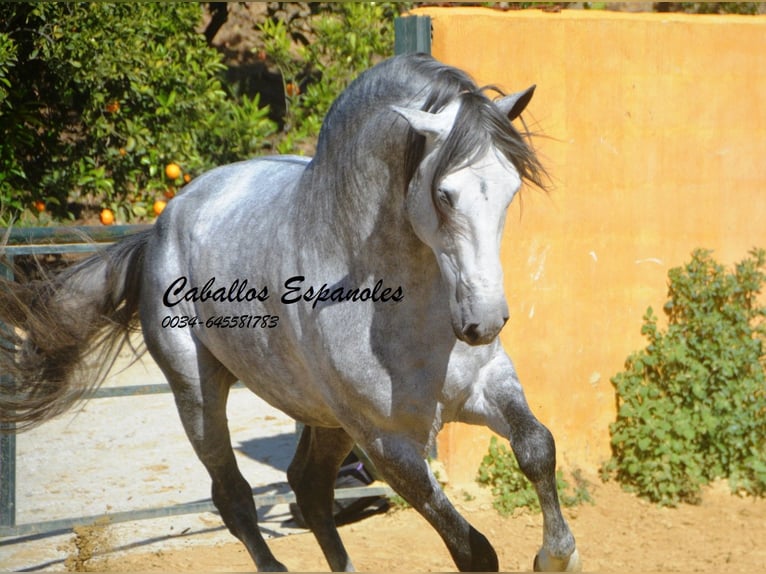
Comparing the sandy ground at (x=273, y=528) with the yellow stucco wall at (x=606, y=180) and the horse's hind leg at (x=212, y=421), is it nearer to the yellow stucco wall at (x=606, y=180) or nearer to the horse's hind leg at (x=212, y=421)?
the yellow stucco wall at (x=606, y=180)

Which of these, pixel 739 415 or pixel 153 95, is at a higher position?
pixel 153 95

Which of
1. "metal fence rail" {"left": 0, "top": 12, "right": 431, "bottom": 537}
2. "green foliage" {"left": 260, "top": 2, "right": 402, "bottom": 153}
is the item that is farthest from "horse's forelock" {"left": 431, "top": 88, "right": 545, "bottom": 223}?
"green foliage" {"left": 260, "top": 2, "right": 402, "bottom": 153}

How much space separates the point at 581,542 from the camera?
5.16 meters

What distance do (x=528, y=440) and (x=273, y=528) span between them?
267 centimetres

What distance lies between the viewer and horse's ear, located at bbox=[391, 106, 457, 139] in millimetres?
2908

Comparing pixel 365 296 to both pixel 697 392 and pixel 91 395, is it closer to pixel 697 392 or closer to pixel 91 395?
pixel 91 395

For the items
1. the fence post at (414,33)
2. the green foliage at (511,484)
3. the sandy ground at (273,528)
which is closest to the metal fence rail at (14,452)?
the sandy ground at (273,528)

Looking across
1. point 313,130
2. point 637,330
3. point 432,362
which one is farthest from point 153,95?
point 432,362

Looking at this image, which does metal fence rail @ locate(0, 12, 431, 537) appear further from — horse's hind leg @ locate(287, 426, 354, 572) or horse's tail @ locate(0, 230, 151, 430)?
horse's hind leg @ locate(287, 426, 354, 572)

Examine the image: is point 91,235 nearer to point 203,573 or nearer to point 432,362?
point 203,573

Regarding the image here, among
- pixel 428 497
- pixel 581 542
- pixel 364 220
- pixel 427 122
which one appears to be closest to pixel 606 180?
pixel 581 542

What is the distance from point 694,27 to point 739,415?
6.83 feet

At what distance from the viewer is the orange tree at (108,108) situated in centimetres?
697

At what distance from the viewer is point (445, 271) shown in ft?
9.54
